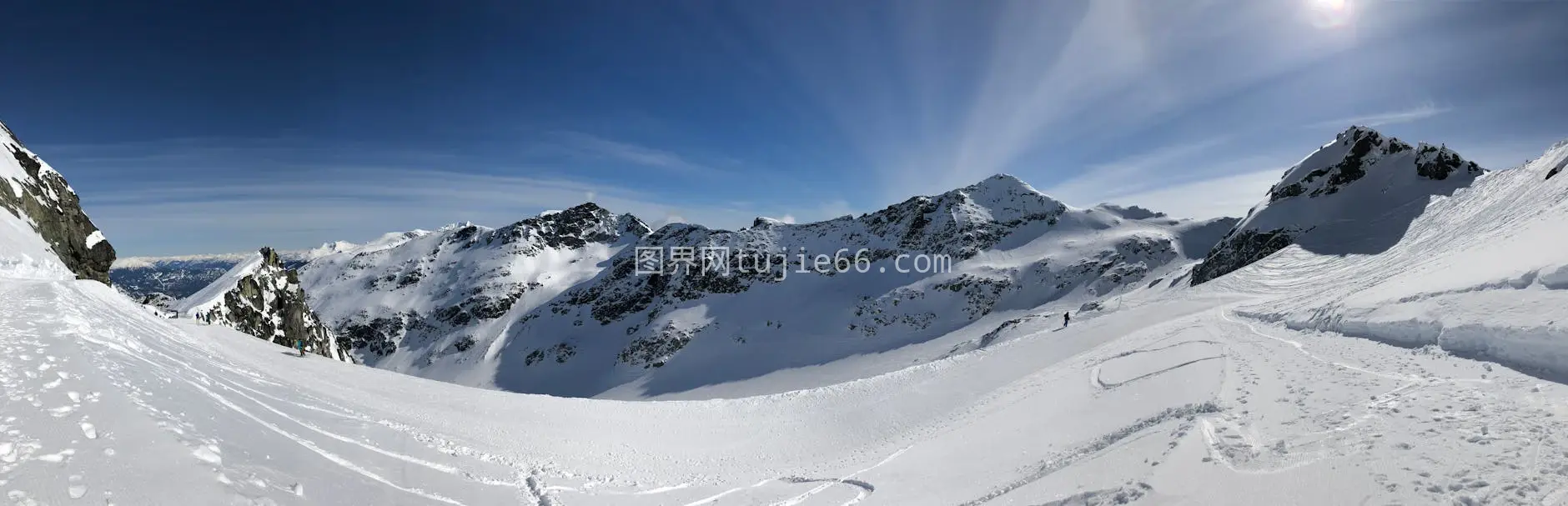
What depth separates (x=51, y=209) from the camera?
1160 inches

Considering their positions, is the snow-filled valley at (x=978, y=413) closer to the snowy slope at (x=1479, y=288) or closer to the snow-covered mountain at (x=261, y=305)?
the snowy slope at (x=1479, y=288)

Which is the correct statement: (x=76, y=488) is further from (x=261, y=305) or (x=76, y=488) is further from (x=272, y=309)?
(x=272, y=309)

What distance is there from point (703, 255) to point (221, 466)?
108688 mm

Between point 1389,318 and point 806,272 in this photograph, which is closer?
point 1389,318

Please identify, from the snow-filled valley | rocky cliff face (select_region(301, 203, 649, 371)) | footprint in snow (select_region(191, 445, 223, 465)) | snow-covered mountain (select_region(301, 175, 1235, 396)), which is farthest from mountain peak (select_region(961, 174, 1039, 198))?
footprint in snow (select_region(191, 445, 223, 465))

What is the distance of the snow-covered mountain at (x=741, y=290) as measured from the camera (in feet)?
268

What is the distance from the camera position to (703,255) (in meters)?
115

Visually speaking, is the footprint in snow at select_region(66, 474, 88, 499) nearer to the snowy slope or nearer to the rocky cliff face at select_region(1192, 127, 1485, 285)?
the snowy slope

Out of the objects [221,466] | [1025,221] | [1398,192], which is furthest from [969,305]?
[221,466]

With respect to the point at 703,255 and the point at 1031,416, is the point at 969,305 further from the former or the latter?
the point at 1031,416

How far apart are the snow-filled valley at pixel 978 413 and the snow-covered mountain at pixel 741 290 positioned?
49.6 meters

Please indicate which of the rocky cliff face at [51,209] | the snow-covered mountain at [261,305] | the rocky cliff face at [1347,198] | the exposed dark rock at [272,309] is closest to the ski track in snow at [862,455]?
the rocky cliff face at [51,209]

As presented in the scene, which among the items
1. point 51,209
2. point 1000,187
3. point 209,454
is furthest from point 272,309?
point 1000,187

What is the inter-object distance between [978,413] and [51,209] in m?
51.1
